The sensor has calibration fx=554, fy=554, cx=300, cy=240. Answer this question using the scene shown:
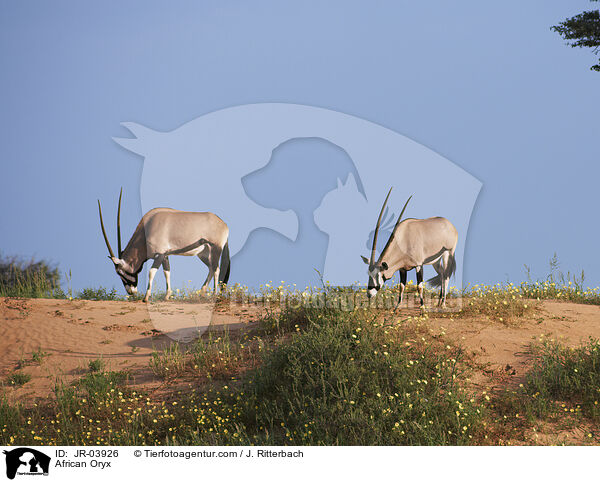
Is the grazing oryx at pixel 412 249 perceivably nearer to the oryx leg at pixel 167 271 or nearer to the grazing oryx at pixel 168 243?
the grazing oryx at pixel 168 243

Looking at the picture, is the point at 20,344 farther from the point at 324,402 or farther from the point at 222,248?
the point at 324,402

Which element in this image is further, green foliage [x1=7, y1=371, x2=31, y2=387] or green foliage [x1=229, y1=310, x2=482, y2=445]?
green foliage [x1=7, y1=371, x2=31, y2=387]

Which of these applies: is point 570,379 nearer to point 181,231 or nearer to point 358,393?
point 358,393

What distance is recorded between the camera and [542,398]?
7844mm

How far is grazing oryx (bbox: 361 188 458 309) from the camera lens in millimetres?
11570

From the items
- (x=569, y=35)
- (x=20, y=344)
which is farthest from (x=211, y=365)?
(x=569, y=35)

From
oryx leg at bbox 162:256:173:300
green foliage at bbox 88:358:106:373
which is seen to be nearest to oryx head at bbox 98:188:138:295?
oryx leg at bbox 162:256:173:300

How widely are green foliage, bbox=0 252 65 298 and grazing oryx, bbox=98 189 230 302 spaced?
363cm

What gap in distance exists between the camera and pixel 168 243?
47.9ft
